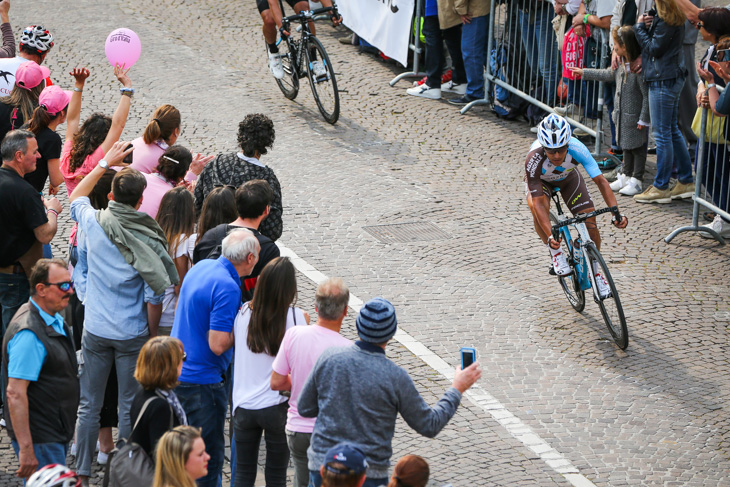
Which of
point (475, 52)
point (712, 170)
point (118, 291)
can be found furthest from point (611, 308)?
point (475, 52)

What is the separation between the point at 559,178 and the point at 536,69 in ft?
15.6

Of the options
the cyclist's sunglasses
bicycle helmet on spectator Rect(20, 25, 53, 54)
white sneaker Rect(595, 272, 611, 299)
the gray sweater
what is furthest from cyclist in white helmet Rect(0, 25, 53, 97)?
the gray sweater

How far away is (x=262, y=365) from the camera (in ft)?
19.0

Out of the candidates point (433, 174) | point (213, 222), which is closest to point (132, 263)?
point (213, 222)

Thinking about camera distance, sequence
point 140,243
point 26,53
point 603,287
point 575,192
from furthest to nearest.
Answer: point 26,53 → point 575,192 → point 603,287 → point 140,243

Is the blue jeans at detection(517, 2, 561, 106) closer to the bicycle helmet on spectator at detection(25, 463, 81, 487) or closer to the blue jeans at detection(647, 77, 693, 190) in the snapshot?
the blue jeans at detection(647, 77, 693, 190)

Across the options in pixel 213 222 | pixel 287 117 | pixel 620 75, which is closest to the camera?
pixel 213 222

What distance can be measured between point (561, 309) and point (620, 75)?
3859 mm

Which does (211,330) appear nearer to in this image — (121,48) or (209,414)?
(209,414)

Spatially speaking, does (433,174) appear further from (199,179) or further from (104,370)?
(104,370)

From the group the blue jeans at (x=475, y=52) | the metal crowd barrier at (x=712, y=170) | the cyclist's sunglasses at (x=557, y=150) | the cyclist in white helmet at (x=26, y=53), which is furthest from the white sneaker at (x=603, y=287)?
the blue jeans at (x=475, y=52)

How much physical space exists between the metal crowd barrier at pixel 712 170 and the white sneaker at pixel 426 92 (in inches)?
191

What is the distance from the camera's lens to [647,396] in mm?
7727

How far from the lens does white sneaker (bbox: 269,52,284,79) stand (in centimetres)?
1434
